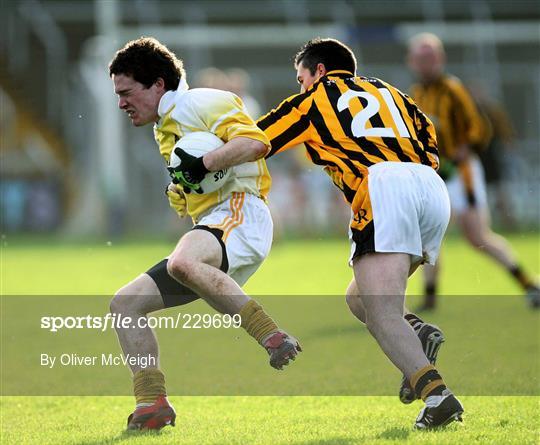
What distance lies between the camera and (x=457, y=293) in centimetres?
928

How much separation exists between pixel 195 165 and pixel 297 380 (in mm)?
1651

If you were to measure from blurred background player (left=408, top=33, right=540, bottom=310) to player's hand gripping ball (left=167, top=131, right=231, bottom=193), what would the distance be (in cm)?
416

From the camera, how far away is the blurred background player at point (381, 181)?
13.6ft

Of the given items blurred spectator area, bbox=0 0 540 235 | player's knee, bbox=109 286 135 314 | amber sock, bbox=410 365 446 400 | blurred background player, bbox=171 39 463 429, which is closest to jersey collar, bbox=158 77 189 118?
blurred background player, bbox=171 39 463 429

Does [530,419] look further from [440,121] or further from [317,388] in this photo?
[440,121]

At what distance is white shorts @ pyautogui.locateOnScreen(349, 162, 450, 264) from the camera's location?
4.20 m

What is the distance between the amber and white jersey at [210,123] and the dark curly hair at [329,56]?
1.19 feet

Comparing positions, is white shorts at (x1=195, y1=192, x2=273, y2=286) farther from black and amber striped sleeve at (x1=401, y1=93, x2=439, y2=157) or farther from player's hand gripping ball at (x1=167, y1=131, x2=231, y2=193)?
black and amber striped sleeve at (x1=401, y1=93, x2=439, y2=157)

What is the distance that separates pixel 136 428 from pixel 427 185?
151cm

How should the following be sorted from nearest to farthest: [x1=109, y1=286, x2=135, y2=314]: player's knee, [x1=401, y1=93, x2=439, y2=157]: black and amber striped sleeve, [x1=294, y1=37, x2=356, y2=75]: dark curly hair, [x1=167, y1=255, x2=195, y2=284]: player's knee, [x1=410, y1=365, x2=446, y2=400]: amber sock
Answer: [x1=410, y1=365, x2=446, y2=400]: amber sock < [x1=167, y1=255, x2=195, y2=284]: player's knee < [x1=109, y1=286, x2=135, y2=314]: player's knee < [x1=401, y1=93, x2=439, y2=157]: black and amber striped sleeve < [x1=294, y1=37, x2=356, y2=75]: dark curly hair

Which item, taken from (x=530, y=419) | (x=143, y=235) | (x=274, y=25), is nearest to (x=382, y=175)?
(x=530, y=419)

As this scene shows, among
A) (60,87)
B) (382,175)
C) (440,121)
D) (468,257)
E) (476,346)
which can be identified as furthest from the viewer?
(60,87)

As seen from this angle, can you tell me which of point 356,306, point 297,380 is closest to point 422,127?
point 356,306

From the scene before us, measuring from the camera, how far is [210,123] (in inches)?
178
